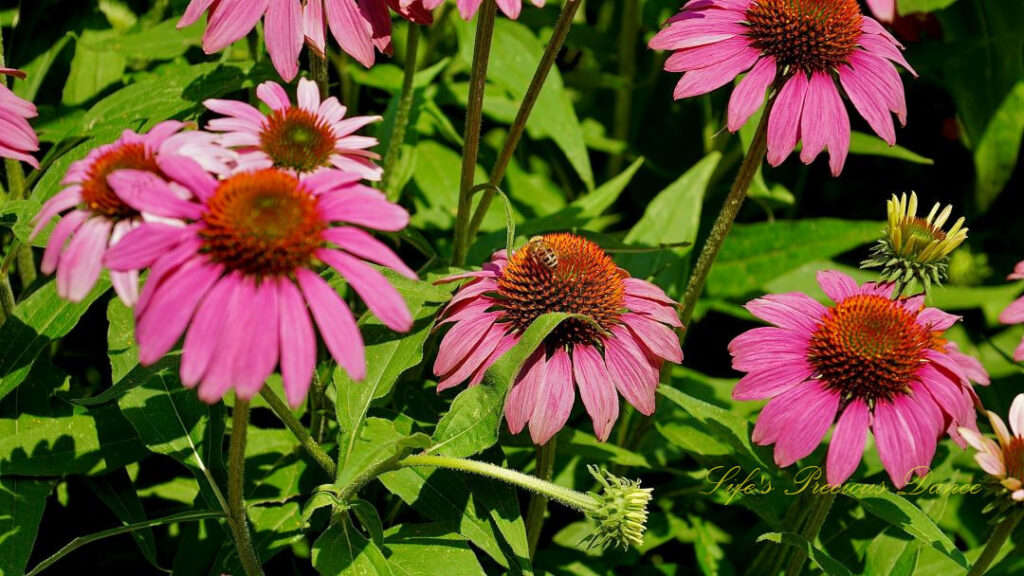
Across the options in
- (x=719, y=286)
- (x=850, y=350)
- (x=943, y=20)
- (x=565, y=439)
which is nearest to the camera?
(x=850, y=350)

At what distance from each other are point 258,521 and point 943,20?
2216 mm

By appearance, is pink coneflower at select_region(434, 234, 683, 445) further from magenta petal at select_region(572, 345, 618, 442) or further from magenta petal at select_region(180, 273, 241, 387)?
magenta petal at select_region(180, 273, 241, 387)

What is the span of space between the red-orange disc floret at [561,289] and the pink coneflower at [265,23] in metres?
0.45

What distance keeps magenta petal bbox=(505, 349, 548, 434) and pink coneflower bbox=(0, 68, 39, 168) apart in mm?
758

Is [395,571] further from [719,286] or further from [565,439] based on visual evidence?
[719,286]

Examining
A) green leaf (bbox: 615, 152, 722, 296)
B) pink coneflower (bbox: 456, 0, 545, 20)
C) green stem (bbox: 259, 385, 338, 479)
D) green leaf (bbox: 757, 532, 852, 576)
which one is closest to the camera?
green stem (bbox: 259, 385, 338, 479)

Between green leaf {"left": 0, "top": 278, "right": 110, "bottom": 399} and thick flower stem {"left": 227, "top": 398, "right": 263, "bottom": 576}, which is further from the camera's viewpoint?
green leaf {"left": 0, "top": 278, "right": 110, "bottom": 399}

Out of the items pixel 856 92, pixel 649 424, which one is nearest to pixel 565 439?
pixel 649 424

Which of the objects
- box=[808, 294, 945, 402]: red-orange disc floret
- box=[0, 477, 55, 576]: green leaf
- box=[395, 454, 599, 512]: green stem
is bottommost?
box=[0, 477, 55, 576]: green leaf

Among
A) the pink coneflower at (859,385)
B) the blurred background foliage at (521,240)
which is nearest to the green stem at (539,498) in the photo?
the blurred background foliage at (521,240)

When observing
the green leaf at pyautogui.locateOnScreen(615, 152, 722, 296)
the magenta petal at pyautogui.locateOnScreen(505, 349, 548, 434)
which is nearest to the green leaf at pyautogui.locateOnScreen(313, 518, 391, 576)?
the magenta petal at pyautogui.locateOnScreen(505, 349, 548, 434)

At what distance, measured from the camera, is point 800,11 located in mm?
1500

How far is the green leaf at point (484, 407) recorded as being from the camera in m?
1.22

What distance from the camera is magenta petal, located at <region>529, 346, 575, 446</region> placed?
4.35ft
